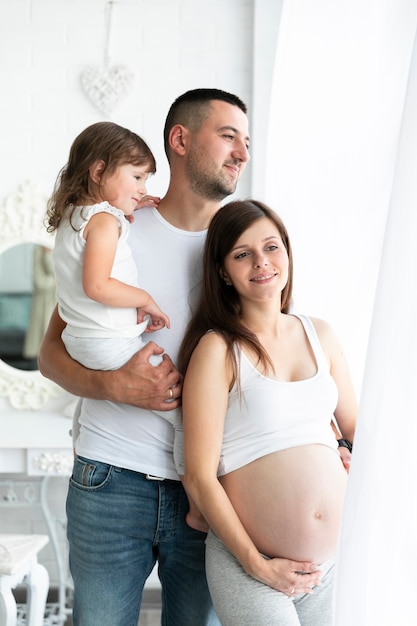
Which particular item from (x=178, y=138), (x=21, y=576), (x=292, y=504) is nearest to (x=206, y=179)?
(x=178, y=138)

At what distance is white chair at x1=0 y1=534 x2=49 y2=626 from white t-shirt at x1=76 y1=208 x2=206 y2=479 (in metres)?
1.08

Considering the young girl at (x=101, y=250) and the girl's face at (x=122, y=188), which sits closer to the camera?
the young girl at (x=101, y=250)

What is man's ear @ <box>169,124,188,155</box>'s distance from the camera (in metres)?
1.70

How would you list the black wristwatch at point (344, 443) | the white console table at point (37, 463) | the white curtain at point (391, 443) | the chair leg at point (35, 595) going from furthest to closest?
the white console table at point (37, 463) → the chair leg at point (35, 595) → the black wristwatch at point (344, 443) → the white curtain at point (391, 443)

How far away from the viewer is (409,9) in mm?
1336

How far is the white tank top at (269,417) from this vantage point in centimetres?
143

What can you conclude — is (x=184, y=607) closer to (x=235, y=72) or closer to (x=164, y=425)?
(x=164, y=425)

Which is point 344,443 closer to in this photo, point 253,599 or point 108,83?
point 253,599

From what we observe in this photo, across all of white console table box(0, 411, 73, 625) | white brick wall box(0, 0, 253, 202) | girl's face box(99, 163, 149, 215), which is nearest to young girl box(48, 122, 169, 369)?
girl's face box(99, 163, 149, 215)

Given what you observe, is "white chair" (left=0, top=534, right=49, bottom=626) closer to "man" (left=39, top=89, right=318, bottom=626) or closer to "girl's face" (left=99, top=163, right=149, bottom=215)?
"man" (left=39, top=89, right=318, bottom=626)

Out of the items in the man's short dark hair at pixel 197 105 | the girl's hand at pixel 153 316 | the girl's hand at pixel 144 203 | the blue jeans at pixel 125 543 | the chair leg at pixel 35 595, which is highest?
the man's short dark hair at pixel 197 105

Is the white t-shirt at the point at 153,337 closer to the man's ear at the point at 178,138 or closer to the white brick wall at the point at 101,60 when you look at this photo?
the man's ear at the point at 178,138

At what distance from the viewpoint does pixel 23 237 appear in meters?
3.36

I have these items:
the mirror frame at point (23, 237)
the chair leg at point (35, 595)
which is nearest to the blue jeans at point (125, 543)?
the chair leg at point (35, 595)
